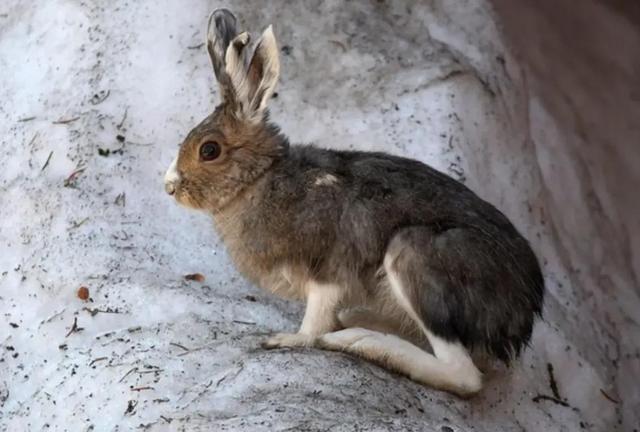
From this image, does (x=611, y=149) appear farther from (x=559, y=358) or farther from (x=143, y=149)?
(x=143, y=149)

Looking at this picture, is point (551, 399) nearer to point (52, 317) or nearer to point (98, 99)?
point (52, 317)

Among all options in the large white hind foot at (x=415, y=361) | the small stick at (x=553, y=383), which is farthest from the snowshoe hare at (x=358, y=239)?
the small stick at (x=553, y=383)

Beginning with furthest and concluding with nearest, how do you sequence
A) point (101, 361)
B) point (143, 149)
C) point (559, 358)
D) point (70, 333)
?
point (143, 149) < point (559, 358) < point (70, 333) < point (101, 361)

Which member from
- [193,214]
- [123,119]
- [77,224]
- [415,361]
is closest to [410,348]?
[415,361]

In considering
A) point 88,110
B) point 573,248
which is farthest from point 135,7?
point 573,248

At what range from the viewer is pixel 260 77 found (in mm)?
5672

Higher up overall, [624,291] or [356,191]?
[356,191]

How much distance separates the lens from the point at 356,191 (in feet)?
18.2

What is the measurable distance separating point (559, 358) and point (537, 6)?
3.31m

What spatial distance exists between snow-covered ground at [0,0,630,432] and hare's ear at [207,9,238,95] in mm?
1094

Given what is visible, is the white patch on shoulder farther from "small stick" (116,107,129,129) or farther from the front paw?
"small stick" (116,107,129,129)

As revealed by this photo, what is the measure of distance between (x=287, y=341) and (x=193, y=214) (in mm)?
1580

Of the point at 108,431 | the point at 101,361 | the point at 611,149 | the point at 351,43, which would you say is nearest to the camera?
the point at 108,431

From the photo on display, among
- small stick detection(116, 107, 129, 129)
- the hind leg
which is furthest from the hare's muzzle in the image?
small stick detection(116, 107, 129, 129)
